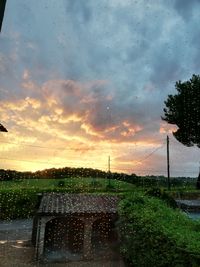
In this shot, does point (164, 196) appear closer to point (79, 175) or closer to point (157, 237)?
point (157, 237)

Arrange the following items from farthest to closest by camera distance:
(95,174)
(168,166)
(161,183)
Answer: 1. (95,174)
2. (161,183)
3. (168,166)

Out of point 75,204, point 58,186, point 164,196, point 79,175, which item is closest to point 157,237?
point 164,196

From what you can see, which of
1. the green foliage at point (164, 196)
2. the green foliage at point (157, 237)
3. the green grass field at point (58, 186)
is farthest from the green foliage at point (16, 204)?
the green foliage at point (157, 237)

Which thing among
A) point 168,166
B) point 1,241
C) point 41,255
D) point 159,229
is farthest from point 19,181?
point 159,229

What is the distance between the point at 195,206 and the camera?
34219 mm

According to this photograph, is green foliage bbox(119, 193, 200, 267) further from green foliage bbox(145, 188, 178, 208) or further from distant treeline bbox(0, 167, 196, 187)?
distant treeline bbox(0, 167, 196, 187)

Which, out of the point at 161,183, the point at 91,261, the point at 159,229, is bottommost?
the point at 91,261

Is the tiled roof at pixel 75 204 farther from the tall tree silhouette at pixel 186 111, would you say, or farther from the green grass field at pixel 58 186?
the tall tree silhouette at pixel 186 111

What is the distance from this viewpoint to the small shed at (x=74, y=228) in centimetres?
2025

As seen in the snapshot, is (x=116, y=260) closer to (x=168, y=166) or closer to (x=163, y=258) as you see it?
(x=163, y=258)

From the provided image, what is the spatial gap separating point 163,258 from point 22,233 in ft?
64.2

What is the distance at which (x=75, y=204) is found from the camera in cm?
2273

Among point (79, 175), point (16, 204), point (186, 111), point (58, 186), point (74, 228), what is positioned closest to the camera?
point (74, 228)

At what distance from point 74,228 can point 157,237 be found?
1243cm
